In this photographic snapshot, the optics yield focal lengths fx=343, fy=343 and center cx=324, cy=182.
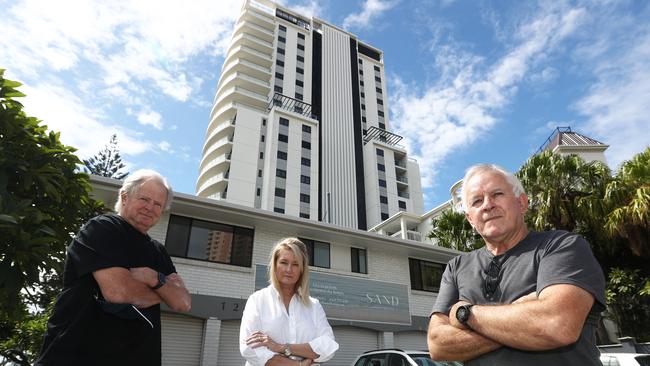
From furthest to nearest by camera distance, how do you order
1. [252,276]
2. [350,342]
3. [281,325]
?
[350,342]
[252,276]
[281,325]

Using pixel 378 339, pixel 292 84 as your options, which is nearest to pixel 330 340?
pixel 378 339

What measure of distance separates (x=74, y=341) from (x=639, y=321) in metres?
17.1

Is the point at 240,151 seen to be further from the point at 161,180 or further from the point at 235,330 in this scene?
the point at 161,180

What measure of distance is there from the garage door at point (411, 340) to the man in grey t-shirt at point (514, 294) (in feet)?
43.4

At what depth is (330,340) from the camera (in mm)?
2668

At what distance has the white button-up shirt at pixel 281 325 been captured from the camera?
254 centimetres

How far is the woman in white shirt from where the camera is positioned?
245cm

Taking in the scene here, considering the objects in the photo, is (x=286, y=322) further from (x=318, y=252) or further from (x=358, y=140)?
(x=358, y=140)

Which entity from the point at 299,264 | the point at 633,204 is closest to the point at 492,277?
the point at 299,264

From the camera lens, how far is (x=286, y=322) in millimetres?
2670

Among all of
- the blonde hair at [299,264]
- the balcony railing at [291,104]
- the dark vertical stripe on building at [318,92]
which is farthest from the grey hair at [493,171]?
the balcony railing at [291,104]

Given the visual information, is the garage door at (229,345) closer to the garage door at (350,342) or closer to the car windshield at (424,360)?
the garage door at (350,342)

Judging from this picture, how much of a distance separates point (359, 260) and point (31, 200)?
12.2 m

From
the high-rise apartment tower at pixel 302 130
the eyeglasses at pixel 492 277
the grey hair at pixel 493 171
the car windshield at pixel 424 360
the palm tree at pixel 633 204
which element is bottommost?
the car windshield at pixel 424 360
